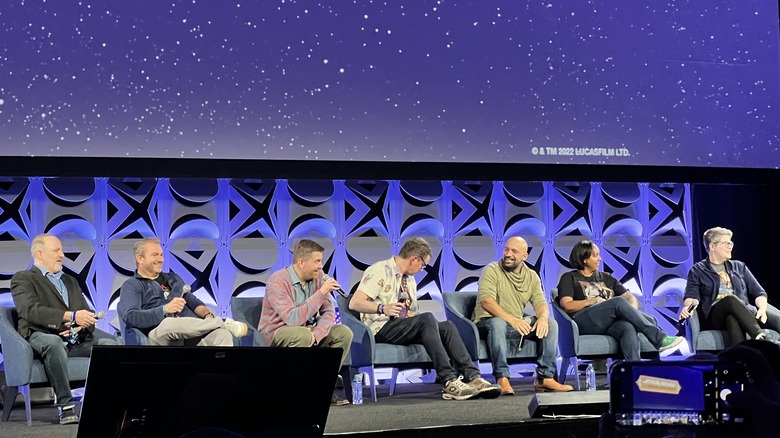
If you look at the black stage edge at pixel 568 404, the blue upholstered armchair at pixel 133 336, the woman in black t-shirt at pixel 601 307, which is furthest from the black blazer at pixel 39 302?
the woman in black t-shirt at pixel 601 307

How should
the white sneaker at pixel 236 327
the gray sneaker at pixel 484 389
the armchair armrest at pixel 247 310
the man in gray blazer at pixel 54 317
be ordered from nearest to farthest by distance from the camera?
the man in gray blazer at pixel 54 317 → the white sneaker at pixel 236 327 → the gray sneaker at pixel 484 389 → the armchair armrest at pixel 247 310

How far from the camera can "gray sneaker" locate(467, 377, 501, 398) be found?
5.70 m

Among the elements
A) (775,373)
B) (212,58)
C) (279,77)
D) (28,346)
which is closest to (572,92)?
(279,77)

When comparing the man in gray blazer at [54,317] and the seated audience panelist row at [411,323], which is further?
the seated audience panelist row at [411,323]

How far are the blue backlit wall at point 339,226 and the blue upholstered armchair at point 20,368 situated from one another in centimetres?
124

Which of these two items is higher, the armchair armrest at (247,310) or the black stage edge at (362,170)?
the black stage edge at (362,170)

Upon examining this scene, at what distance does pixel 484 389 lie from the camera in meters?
5.70

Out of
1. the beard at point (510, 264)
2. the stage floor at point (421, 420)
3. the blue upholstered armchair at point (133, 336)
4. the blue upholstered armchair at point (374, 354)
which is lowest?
the stage floor at point (421, 420)

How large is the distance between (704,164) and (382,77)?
2.40 meters

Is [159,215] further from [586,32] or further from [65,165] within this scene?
[586,32]

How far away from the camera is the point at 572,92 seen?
643 centimetres

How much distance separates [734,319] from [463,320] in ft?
6.85

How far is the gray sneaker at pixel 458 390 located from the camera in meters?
5.68

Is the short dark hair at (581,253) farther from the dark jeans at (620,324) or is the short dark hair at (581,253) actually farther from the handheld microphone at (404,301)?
the handheld microphone at (404,301)
